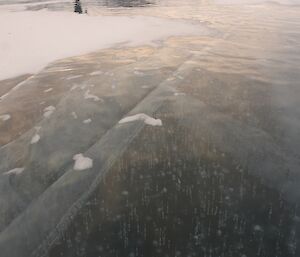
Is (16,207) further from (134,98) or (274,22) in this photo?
(274,22)

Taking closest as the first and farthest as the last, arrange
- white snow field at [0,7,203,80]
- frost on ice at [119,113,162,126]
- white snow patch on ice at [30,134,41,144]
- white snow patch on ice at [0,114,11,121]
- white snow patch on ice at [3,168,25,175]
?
white snow patch on ice at [3,168,25,175] → white snow patch on ice at [30,134,41,144] → frost on ice at [119,113,162,126] → white snow patch on ice at [0,114,11,121] → white snow field at [0,7,203,80]

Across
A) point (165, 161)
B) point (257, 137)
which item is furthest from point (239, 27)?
point (165, 161)

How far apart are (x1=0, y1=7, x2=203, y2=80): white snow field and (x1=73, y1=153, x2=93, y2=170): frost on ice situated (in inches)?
239

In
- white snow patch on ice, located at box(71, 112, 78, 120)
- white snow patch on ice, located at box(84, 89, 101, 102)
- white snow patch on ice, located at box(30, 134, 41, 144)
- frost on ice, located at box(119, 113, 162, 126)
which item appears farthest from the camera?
white snow patch on ice, located at box(84, 89, 101, 102)

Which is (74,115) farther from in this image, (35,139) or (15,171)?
(15,171)

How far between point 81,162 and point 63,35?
12.1m

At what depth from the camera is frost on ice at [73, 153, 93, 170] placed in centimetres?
536

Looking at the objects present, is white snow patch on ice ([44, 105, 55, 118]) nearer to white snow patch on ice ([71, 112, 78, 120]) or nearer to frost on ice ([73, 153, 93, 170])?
white snow patch on ice ([71, 112, 78, 120])

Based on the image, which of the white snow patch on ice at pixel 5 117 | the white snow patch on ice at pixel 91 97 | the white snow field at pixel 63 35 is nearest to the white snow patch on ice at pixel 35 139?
the white snow patch on ice at pixel 5 117

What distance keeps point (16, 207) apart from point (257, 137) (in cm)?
414

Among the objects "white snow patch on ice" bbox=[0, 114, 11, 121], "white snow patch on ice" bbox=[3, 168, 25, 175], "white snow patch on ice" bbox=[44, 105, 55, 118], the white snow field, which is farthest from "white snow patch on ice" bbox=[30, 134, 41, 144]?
the white snow field

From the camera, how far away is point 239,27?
19.0m

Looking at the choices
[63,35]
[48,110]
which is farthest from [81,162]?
[63,35]

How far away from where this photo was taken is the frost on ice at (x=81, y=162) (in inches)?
211
